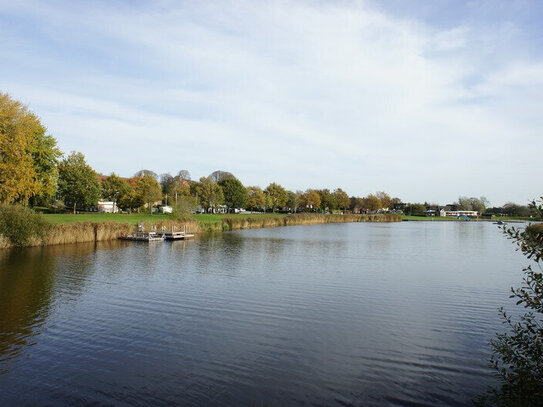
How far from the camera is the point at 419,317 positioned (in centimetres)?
1306

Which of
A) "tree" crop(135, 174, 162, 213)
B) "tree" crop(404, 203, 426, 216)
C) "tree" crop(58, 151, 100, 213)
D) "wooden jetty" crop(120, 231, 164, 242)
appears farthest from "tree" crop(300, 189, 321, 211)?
"wooden jetty" crop(120, 231, 164, 242)

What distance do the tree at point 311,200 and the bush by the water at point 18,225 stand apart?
98272 mm

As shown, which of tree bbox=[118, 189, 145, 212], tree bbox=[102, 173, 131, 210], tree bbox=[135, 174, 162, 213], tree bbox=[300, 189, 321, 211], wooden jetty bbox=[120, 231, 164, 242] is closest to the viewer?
wooden jetty bbox=[120, 231, 164, 242]

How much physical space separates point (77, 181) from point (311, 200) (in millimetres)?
78669

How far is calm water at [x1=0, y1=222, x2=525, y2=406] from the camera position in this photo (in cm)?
775

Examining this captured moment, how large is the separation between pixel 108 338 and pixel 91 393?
329 cm

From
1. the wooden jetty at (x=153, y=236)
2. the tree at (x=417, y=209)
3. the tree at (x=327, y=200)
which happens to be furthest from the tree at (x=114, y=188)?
the tree at (x=417, y=209)

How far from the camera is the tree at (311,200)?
125 m

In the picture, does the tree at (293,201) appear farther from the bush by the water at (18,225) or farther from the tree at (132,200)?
the bush by the water at (18,225)

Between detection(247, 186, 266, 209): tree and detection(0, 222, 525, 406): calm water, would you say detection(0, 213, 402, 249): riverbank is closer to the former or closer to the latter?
detection(0, 222, 525, 406): calm water

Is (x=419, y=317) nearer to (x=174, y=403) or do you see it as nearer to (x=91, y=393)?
(x=174, y=403)

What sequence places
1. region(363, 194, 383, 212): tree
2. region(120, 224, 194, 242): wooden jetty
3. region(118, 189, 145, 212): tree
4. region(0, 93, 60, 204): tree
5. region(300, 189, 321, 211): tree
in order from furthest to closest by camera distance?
region(363, 194, 383, 212): tree → region(300, 189, 321, 211): tree → region(118, 189, 145, 212): tree → region(120, 224, 194, 242): wooden jetty → region(0, 93, 60, 204): tree

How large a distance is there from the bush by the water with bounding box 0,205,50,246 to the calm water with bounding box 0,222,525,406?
25.9 feet

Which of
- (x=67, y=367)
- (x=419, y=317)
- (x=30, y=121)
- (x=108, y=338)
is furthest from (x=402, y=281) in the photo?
(x=30, y=121)
